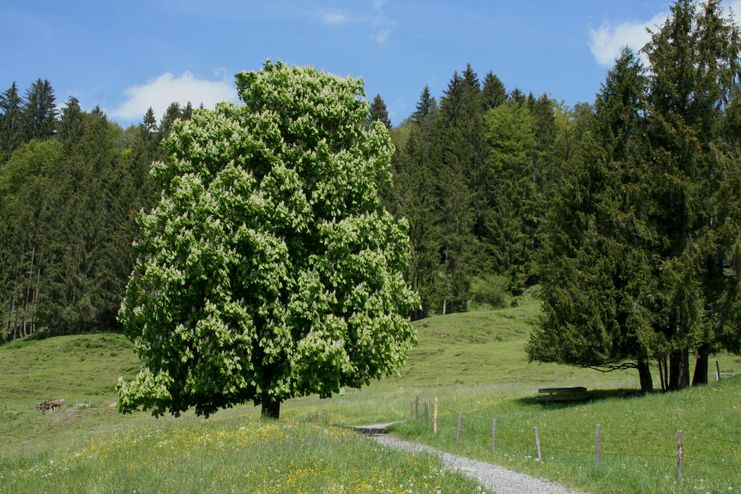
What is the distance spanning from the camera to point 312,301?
20.9 metres

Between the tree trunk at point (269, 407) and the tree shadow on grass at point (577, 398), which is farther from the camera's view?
the tree shadow on grass at point (577, 398)

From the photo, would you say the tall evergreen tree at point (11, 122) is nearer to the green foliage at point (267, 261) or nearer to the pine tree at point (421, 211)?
the pine tree at point (421, 211)

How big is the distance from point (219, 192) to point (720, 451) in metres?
17.0

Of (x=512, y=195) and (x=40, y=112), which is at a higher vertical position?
(x=40, y=112)

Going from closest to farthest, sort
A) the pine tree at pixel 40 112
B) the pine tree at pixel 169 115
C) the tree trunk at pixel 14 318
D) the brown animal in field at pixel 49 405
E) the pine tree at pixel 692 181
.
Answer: the pine tree at pixel 692 181 → the brown animal in field at pixel 49 405 → the tree trunk at pixel 14 318 → the pine tree at pixel 169 115 → the pine tree at pixel 40 112

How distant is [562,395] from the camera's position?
110ft

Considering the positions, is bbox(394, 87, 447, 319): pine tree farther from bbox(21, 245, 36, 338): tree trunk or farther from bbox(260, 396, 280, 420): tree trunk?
bbox(21, 245, 36, 338): tree trunk

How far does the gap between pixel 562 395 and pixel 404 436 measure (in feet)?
37.1

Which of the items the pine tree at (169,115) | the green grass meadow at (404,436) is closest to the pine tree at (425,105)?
the pine tree at (169,115)

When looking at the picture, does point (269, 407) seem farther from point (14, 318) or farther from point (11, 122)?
point (11, 122)

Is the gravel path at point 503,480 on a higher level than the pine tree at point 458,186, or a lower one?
lower

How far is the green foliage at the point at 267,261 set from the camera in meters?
20.3

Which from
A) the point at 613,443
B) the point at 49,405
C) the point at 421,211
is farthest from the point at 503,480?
the point at 421,211

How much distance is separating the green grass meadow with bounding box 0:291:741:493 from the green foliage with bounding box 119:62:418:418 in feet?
6.01
